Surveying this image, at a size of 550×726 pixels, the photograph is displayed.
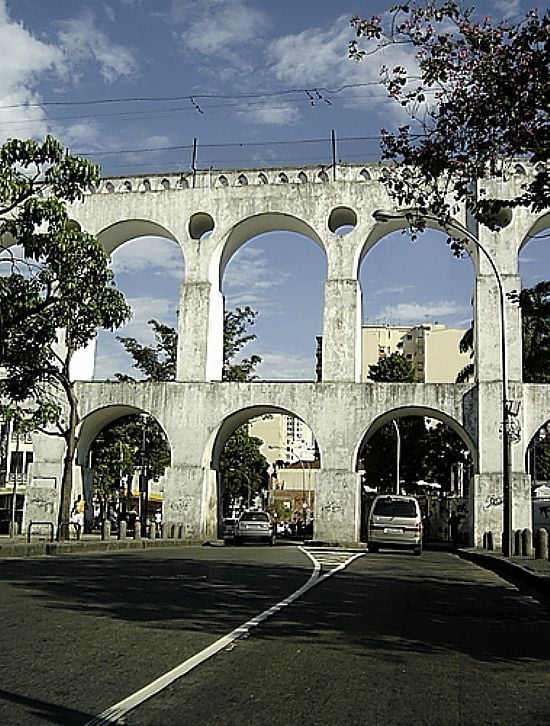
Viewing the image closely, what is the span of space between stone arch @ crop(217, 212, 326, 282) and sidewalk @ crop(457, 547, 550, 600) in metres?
16.7

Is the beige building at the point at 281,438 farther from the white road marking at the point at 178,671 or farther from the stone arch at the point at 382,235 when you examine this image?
the white road marking at the point at 178,671

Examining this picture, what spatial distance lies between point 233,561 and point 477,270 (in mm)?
19275

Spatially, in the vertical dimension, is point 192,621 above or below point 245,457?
below

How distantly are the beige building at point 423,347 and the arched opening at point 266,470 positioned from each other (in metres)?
13.7

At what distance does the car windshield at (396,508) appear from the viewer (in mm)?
30984

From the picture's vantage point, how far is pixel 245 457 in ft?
180

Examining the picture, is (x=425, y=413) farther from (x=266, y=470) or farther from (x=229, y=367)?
(x=266, y=470)

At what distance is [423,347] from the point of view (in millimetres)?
117625

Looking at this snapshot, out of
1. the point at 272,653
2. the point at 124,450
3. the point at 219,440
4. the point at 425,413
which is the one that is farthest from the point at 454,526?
the point at 272,653

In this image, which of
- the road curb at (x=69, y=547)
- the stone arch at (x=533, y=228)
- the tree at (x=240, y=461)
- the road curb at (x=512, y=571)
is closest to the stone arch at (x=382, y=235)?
the stone arch at (x=533, y=228)

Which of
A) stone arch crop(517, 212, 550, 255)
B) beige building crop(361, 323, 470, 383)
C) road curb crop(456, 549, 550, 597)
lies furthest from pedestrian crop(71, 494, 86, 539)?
beige building crop(361, 323, 470, 383)

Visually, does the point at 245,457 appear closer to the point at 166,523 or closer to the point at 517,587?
the point at 166,523

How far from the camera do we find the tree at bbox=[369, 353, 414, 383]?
177 ft

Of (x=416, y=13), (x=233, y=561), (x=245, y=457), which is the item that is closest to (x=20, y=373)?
(x=233, y=561)
